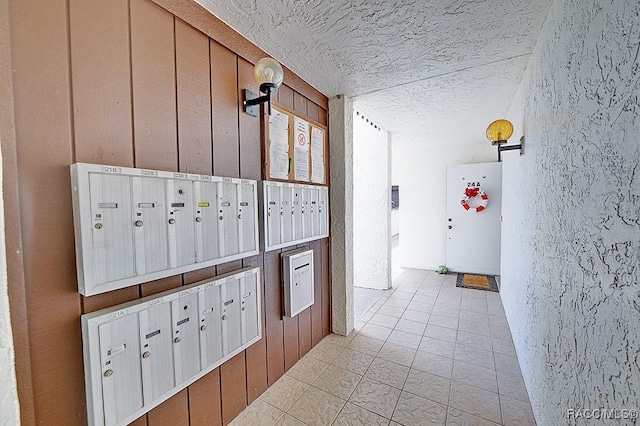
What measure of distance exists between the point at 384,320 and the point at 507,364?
1.04 metres

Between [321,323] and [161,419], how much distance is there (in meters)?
1.35

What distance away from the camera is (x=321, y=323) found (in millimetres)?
2236

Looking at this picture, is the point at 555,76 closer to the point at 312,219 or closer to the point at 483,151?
the point at 312,219

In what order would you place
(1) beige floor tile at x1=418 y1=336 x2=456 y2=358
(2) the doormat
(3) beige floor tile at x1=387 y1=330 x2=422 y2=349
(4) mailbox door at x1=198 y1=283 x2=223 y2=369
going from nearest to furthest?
(4) mailbox door at x1=198 y1=283 x2=223 y2=369, (1) beige floor tile at x1=418 y1=336 x2=456 y2=358, (3) beige floor tile at x1=387 y1=330 x2=422 y2=349, (2) the doormat

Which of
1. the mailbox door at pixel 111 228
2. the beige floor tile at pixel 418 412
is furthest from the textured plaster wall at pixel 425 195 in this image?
the mailbox door at pixel 111 228

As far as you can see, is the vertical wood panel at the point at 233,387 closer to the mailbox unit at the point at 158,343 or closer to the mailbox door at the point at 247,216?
the mailbox unit at the point at 158,343

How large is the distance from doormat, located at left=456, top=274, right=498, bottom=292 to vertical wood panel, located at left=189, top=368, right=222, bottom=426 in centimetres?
344

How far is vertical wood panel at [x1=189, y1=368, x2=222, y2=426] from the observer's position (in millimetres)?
1205

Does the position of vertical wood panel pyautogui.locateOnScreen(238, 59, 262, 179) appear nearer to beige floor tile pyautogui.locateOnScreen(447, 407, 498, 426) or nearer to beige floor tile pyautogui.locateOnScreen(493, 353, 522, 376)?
beige floor tile pyautogui.locateOnScreen(447, 407, 498, 426)

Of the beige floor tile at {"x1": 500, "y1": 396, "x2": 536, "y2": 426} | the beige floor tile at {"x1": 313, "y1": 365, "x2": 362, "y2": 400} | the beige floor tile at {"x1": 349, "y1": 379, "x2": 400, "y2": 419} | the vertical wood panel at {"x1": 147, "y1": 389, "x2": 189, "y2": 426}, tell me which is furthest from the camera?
the beige floor tile at {"x1": 313, "y1": 365, "x2": 362, "y2": 400}

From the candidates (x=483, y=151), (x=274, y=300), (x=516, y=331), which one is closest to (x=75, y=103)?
(x=274, y=300)

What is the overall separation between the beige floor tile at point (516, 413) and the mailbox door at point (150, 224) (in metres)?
1.94

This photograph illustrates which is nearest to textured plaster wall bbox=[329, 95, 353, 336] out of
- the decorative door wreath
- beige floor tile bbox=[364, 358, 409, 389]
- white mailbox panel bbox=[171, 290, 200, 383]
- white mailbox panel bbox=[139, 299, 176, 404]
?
beige floor tile bbox=[364, 358, 409, 389]

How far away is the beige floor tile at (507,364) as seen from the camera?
1788mm
